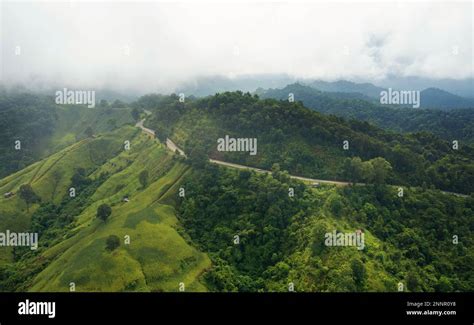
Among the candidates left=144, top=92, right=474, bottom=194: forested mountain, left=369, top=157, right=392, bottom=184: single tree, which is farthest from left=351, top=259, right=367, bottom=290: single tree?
left=369, top=157, right=392, bottom=184: single tree

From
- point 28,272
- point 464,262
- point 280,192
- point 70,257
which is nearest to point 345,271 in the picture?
point 280,192

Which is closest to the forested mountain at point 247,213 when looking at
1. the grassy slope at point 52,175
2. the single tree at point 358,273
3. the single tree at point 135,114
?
the single tree at point 358,273

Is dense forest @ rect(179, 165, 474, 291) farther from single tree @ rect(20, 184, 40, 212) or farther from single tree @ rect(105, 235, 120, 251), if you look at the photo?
single tree @ rect(20, 184, 40, 212)

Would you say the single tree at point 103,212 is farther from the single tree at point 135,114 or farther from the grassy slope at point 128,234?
the single tree at point 135,114

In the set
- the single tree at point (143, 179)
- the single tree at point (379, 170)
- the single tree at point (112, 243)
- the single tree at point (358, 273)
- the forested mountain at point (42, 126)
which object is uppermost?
the forested mountain at point (42, 126)

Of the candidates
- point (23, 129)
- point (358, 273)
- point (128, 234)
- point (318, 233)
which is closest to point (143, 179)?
point (128, 234)
